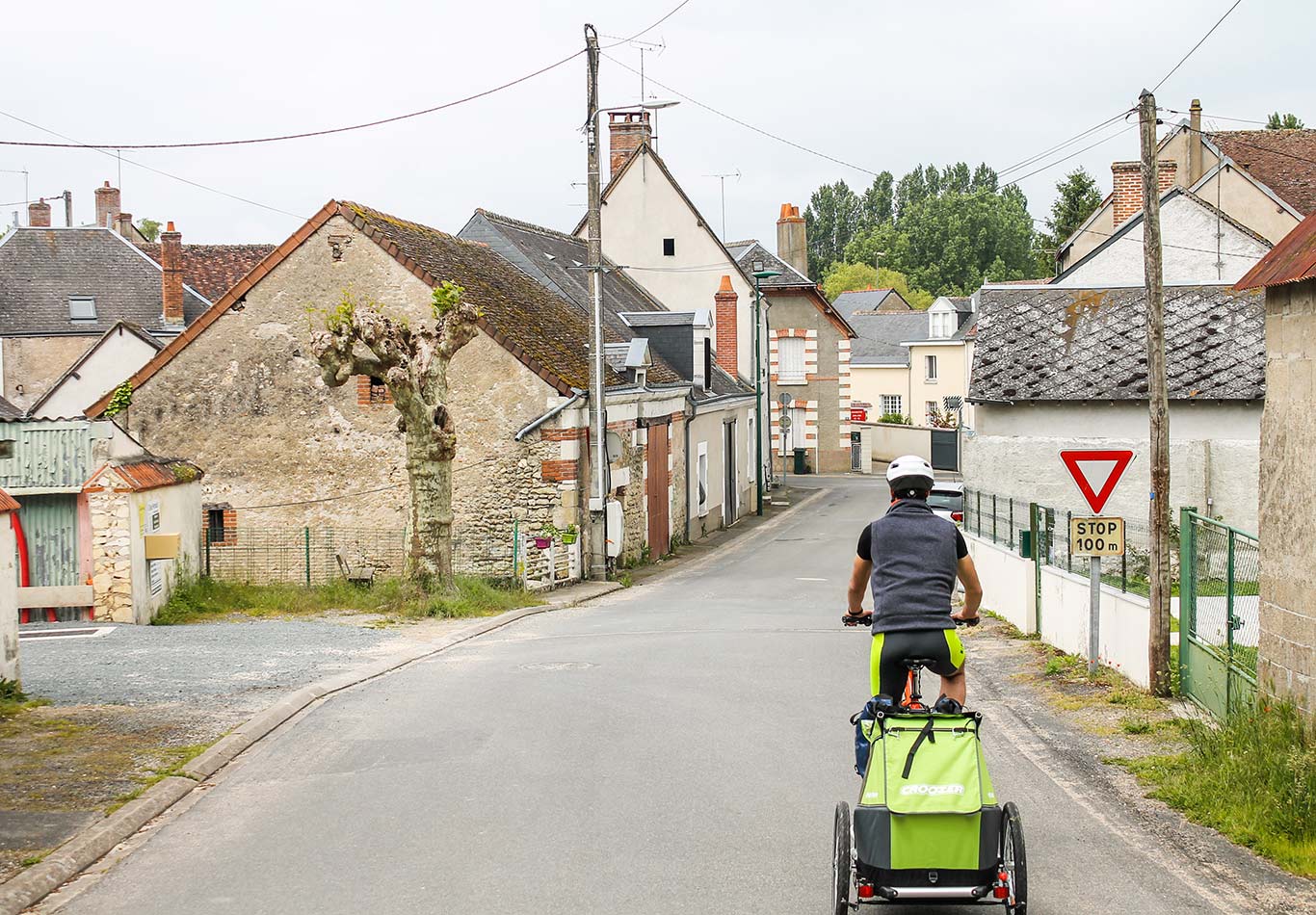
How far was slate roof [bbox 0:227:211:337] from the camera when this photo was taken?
46.6 metres

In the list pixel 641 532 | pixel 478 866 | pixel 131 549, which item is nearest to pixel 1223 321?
pixel 641 532

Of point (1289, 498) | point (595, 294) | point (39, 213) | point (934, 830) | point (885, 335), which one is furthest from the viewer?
point (885, 335)

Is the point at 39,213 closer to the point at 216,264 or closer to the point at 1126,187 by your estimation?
the point at 216,264

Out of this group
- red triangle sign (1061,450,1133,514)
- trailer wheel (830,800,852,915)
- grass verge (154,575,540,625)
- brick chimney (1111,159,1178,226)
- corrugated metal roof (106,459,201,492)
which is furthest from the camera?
brick chimney (1111,159,1178,226)

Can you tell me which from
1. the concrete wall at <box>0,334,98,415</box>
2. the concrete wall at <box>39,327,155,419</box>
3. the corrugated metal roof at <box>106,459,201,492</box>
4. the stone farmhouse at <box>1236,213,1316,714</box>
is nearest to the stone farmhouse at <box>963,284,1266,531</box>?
the stone farmhouse at <box>1236,213,1316,714</box>

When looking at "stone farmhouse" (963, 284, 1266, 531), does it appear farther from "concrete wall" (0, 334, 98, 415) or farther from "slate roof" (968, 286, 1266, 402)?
"concrete wall" (0, 334, 98, 415)

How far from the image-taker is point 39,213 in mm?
60938

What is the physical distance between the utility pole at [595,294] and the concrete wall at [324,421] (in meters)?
0.49

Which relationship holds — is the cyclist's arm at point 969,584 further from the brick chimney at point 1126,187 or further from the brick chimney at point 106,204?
the brick chimney at point 106,204

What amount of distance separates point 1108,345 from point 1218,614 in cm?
1331

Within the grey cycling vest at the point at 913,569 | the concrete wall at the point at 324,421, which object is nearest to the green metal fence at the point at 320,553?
the concrete wall at the point at 324,421

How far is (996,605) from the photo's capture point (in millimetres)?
18719

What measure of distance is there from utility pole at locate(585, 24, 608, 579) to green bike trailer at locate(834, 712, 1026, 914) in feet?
59.8

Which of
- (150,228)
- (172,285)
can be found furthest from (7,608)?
(150,228)
